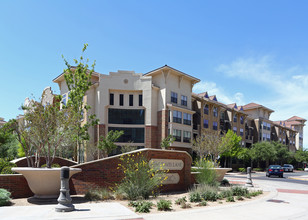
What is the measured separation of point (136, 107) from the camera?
39688 mm

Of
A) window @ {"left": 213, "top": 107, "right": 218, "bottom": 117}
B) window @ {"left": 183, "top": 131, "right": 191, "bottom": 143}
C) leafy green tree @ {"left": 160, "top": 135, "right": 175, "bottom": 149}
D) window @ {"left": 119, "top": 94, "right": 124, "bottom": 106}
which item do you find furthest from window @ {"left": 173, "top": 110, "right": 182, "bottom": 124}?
window @ {"left": 213, "top": 107, "right": 218, "bottom": 117}

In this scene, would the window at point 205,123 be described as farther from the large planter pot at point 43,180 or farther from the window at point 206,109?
the large planter pot at point 43,180

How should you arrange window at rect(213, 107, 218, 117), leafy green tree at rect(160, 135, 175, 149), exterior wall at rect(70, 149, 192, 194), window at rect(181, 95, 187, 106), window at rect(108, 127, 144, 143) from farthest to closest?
1. window at rect(213, 107, 218, 117)
2. window at rect(181, 95, 187, 106)
3. window at rect(108, 127, 144, 143)
4. leafy green tree at rect(160, 135, 175, 149)
5. exterior wall at rect(70, 149, 192, 194)

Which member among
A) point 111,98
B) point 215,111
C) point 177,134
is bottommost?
point 177,134

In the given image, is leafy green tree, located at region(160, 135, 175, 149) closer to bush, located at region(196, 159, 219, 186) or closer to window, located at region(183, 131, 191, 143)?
window, located at region(183, 131, 191, 143)

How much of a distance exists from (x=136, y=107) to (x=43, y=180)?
29.9 metres

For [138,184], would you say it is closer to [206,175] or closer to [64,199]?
[64,199]

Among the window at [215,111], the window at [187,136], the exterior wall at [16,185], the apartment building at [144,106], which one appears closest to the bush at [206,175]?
the exterior wall at [16,185]

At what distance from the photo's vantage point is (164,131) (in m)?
38.9

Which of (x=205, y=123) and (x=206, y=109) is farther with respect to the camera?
(x=206, y=109)

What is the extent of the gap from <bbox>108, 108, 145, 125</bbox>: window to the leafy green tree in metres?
4.87

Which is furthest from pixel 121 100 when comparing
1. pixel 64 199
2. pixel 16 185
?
pixel 64 199

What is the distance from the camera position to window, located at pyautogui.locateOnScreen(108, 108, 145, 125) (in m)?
39.2

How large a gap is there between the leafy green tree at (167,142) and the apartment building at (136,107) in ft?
5.73
